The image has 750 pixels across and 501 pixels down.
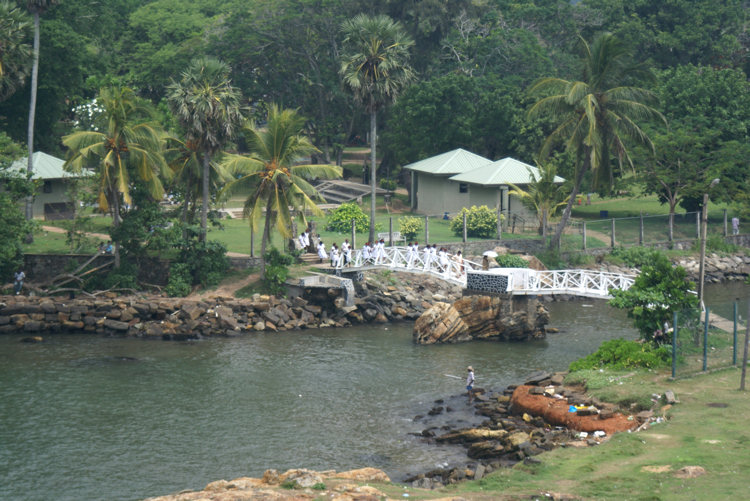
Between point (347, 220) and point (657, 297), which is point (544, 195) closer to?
point (347, 220)

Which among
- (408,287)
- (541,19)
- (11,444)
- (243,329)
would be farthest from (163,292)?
(541,19)

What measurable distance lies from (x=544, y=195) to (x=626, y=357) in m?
26.7

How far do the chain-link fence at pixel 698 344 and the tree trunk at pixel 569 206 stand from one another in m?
21.1

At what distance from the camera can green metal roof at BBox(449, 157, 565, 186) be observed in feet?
203

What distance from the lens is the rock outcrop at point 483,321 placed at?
43688 mm

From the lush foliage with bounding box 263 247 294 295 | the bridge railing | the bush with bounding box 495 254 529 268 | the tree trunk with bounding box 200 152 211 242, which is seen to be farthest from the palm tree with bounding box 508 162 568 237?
the tree trunk with bounding box 200 152 211 242

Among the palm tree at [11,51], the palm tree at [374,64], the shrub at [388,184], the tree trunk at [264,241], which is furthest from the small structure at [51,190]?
the shrub at [388,184]

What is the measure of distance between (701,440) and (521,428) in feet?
21.1

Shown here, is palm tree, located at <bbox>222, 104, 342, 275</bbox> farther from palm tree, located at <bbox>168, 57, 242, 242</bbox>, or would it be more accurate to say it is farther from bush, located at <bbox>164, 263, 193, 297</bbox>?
bush, located at <bbox>164, 263, 193, 297</bbox>

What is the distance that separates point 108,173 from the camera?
4812 centimetres

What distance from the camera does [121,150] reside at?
49.0m

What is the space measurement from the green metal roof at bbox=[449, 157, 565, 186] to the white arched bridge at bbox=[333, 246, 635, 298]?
41.6ft

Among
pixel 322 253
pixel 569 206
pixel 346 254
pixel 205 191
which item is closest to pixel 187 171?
pixel 205 191

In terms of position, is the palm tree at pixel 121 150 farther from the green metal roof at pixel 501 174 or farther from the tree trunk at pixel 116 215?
the green metal roof at pixel 501 174
